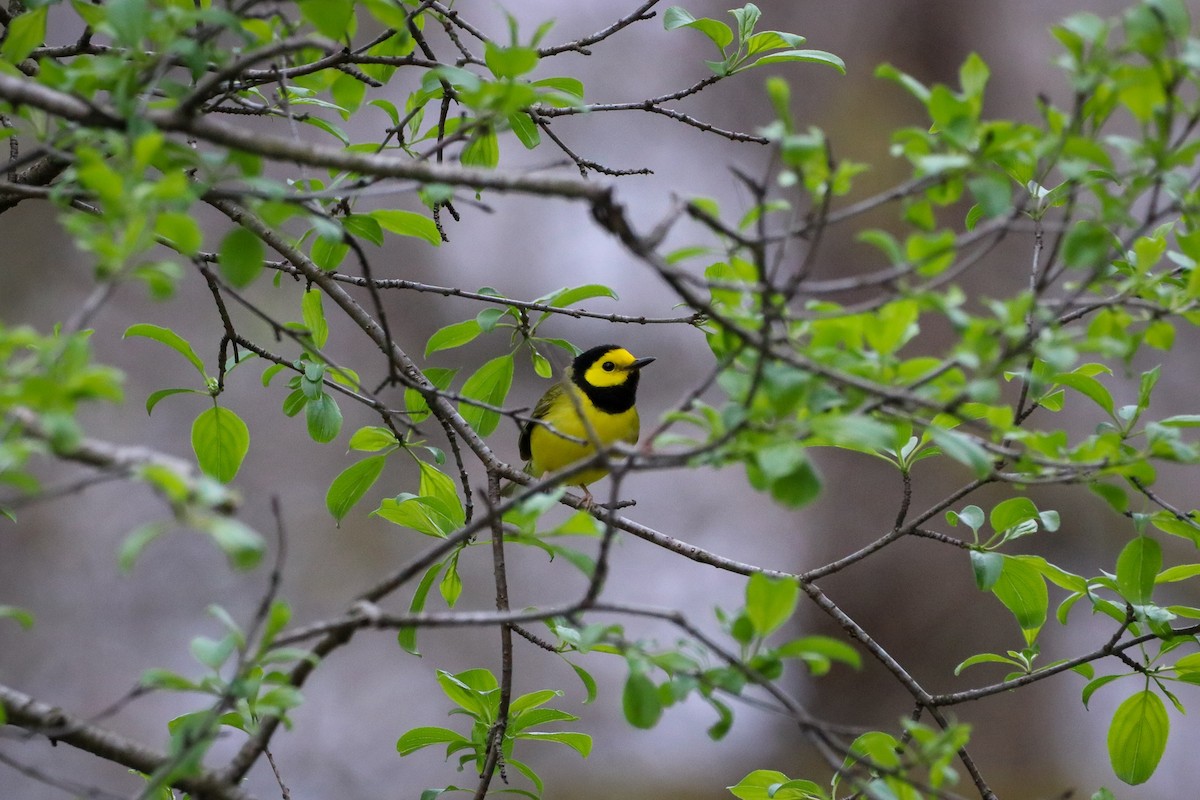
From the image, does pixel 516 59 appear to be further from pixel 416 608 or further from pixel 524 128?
pixel 416 608

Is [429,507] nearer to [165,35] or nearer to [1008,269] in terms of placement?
[165,35]

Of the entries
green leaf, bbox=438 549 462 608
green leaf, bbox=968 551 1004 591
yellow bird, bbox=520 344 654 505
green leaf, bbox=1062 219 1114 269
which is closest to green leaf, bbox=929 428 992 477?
green leaf, bbox=1062 219 1114 269

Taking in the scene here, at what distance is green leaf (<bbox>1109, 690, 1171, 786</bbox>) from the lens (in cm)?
232

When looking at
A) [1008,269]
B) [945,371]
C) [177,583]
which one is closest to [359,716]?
[177,583]

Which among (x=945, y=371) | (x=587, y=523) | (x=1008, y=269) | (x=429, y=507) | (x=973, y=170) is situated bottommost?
(x=587, y=523)

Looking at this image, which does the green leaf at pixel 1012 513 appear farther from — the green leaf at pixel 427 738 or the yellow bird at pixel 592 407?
the yellow bird at pixel 592 407

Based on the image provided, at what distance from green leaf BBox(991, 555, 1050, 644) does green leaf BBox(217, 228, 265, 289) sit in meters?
1.58

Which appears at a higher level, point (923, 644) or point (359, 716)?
point (923, 644)

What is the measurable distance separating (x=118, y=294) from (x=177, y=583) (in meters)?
1.55

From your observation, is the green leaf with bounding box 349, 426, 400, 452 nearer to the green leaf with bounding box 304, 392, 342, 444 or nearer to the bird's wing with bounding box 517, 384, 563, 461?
the green leaf with bounding box 304, 392, 342, 444

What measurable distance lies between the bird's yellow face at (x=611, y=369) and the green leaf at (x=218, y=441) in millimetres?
2160

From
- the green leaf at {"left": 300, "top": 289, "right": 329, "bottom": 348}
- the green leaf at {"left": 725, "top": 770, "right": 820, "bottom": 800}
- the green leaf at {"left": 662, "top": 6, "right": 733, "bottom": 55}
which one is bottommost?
the green leaf at {"left": 725, "top": 770, "right": 820, "bottom": 800}

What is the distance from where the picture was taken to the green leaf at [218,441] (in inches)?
101

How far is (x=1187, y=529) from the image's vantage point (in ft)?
6.79
